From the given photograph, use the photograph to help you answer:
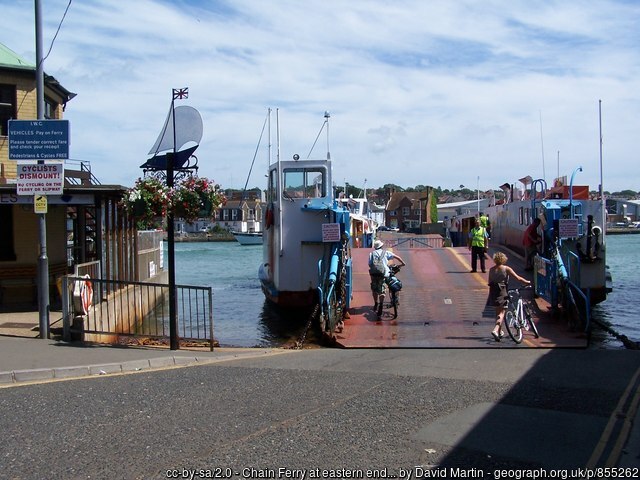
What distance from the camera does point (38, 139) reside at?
1193 cm

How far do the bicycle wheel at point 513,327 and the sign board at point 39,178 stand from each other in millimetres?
8290

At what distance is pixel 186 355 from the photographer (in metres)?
11.2

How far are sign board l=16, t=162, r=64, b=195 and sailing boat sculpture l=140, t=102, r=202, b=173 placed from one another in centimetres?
165

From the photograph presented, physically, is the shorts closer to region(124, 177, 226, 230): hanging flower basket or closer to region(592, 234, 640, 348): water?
region(124, 177, 226, 230): hanging flower basket

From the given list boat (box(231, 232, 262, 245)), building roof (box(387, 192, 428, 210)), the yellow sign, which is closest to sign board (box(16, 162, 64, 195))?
the yellow sign

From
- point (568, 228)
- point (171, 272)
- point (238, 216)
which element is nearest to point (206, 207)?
point (171, 272)

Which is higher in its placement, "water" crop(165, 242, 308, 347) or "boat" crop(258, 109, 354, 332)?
"boat" crop(258, 109, 354, 332)

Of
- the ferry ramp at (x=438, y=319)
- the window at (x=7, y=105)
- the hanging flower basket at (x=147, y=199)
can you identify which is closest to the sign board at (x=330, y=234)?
the ferry ramp at (x=438, y=319)

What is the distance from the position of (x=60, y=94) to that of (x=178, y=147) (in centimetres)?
1100

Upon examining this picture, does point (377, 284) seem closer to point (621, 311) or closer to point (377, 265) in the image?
point (377, 265)

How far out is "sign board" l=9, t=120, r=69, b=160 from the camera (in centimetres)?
1184

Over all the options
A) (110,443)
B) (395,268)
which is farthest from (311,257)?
(110,443)

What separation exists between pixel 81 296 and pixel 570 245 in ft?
38.8

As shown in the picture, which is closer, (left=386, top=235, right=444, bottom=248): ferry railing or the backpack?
the backpack
